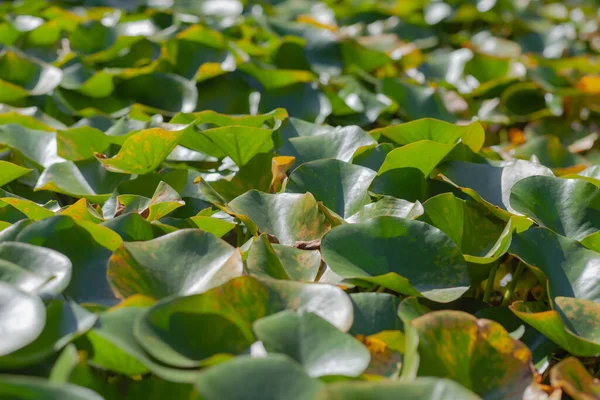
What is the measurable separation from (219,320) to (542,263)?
452 mm

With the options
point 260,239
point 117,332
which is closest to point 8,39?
point 260,239

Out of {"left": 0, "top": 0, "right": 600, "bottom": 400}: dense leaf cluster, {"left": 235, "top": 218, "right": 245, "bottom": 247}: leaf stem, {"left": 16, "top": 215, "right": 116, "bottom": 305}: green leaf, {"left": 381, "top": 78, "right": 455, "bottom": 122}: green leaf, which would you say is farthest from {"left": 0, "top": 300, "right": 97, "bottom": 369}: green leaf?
{"left": 381, "top": 78, "right": 455, "bottom": 122}: green leaf

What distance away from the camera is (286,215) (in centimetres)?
103

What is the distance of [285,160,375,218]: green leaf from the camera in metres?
1.10

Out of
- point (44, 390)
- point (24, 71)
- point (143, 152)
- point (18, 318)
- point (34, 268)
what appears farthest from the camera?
point (24, 71)

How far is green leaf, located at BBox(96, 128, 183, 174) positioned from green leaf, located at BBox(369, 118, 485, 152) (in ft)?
1.29

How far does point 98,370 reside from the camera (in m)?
0.79

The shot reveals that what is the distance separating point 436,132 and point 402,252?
434 millimetres

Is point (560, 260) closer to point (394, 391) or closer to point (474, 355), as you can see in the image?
point (474, 355)

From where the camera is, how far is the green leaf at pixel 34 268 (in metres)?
0.75

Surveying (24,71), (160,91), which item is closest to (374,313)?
(160,91)

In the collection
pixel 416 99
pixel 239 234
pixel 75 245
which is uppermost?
pixel 75 245

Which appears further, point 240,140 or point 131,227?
point 240,140

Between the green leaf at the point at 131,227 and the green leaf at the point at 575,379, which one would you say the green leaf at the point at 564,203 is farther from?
the green leaf at the point at 131,227
